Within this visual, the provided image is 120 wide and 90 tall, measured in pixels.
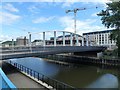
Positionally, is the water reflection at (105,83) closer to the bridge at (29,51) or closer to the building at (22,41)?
the bridge at (29,51)

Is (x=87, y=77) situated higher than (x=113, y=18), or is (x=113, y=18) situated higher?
(x=113, y=18)

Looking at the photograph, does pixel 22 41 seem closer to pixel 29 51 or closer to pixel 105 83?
pixel 29 51

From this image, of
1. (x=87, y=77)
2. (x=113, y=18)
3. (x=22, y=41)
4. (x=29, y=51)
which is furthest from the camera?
(x=22, y=41)

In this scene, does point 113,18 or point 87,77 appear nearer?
point 87,77

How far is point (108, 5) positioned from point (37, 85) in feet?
76.9

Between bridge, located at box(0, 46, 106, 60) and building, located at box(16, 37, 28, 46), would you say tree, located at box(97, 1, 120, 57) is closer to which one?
bridge, located at box(0, 46, 106, 60)

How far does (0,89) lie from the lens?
416cm

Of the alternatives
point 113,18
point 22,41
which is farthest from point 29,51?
point 22,41

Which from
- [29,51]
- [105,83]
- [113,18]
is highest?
[113,18]

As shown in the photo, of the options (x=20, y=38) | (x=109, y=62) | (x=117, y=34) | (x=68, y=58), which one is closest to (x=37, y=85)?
(x=117, y=34)

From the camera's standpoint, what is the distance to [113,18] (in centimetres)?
3127

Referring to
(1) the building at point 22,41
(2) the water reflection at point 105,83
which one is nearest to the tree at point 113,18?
(2) the water reflection at point 105,83

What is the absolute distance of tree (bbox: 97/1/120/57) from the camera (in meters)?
31.1

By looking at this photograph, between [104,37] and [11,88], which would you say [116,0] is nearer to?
[11,88]
